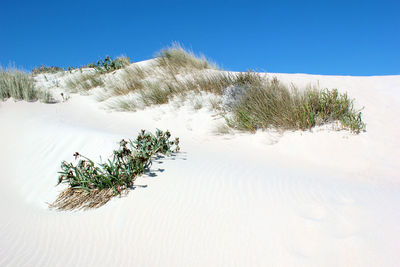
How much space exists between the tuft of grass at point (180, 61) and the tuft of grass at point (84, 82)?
2.36 m

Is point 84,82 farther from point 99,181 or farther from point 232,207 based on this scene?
point 232,207

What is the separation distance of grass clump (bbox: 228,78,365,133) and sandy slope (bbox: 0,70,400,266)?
23 cm

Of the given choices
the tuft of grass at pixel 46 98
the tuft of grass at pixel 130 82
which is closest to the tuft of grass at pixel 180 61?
the tuft of grass at pixel 130 82

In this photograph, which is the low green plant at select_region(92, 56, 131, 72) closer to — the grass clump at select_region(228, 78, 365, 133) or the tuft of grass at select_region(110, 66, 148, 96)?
the tuft of grass at select_region(110, 66, 148, 96)

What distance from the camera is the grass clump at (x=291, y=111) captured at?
4.52 meters

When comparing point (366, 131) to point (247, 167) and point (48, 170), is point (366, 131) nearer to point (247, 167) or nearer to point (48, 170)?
point (247, 167)

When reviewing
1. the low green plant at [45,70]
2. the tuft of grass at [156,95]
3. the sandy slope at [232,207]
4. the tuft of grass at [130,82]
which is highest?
the low green plant at [45,70]

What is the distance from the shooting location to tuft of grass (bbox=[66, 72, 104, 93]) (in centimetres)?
877

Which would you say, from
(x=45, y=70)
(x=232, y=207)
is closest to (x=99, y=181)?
(x=232, y=207)

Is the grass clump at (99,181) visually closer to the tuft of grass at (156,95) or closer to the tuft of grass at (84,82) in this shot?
→ the tuft of grass at (156,95)

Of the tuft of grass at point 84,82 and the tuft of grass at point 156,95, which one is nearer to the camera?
the tuft of grass at point 156,95

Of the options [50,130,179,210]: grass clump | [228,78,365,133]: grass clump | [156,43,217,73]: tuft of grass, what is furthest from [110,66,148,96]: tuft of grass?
[50,130,179,210]: grass clump

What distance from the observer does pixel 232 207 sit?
2.33 m

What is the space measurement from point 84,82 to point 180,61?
3.59 metres
